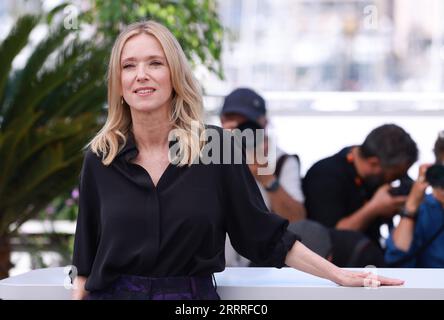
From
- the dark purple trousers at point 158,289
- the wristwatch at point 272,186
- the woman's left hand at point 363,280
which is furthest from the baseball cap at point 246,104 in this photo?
the dark purple trousers at point 158,289

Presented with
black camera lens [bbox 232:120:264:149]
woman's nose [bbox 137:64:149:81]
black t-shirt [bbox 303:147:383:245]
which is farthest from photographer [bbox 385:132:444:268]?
woman's nose [bbox 137:64:149:81]

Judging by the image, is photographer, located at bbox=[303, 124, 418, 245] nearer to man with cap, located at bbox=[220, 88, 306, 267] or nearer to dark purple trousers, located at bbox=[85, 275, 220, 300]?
man with cap, located at bbox=[220, 88, 306, 267]

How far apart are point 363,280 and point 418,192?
84.0 inches

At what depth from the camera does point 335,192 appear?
5.08m

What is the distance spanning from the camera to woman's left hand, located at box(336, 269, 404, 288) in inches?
101

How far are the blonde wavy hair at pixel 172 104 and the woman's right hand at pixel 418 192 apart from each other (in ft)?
7.06

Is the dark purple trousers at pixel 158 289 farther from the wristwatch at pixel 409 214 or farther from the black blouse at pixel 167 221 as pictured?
the wristwatch at pixel 409 214

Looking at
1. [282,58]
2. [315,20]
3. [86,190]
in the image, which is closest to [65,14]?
[86,190]

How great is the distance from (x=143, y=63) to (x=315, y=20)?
16.8 metres

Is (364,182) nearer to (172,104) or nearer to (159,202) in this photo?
(172,104)

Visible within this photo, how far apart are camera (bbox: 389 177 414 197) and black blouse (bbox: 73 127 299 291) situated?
2.43 meters

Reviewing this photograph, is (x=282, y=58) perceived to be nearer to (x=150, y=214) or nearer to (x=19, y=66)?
(x=19, y=66)

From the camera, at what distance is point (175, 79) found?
8.42 ft
